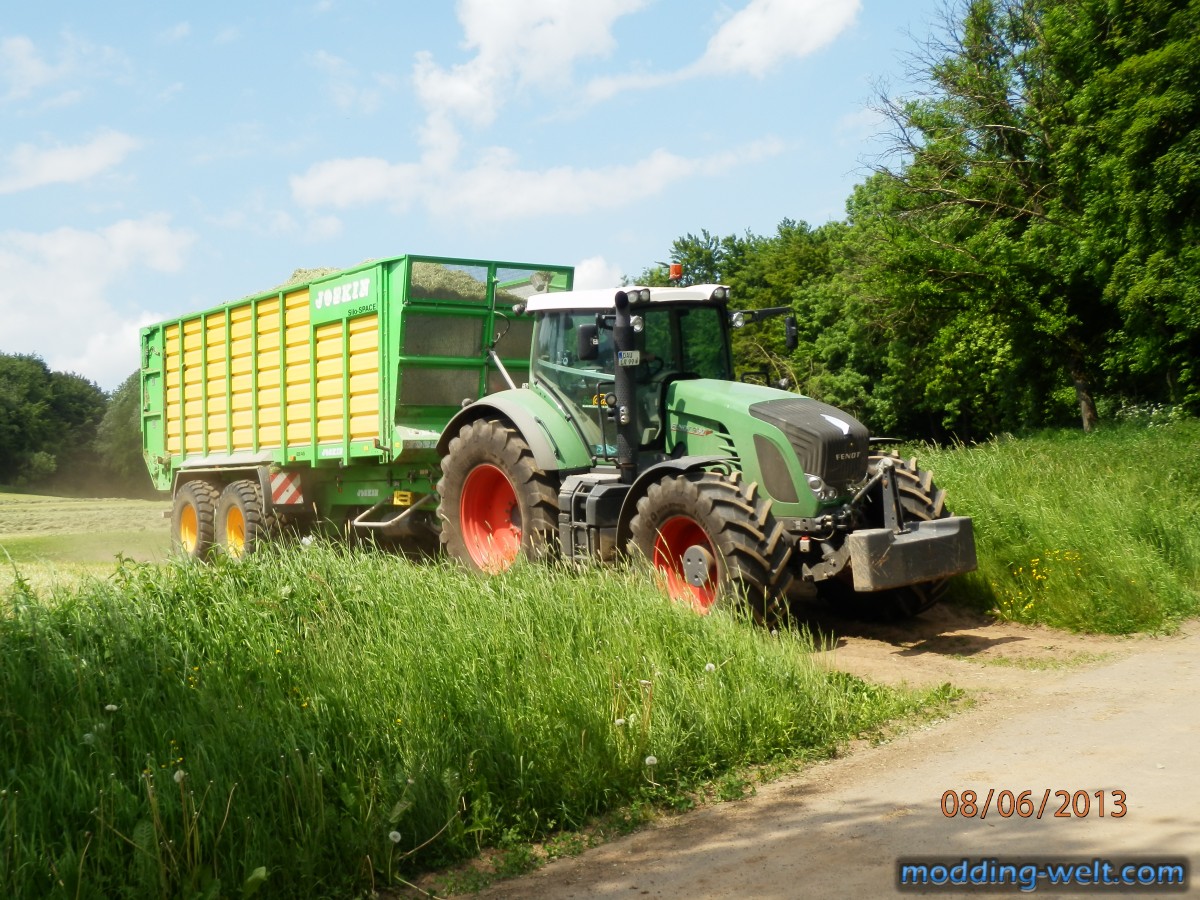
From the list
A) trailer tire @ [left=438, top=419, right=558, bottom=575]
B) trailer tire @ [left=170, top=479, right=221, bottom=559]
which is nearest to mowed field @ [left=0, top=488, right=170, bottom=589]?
trailer tire @ [left=170, top=479, right=221, bottom=559]

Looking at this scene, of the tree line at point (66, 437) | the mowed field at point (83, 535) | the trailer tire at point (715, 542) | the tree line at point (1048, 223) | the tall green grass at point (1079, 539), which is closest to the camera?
the trailer tire at point (715, 542)

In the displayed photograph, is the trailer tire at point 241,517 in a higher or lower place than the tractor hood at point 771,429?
lower

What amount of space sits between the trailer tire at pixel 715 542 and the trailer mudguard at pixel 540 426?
119cm

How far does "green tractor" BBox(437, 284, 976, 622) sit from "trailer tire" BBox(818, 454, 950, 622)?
0.02 m

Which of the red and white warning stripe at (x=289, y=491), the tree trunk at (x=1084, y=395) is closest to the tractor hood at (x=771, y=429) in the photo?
the red and white warning stripe at (x=289, y=491)

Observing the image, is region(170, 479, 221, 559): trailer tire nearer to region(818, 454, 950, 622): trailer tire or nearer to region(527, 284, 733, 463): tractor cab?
region(527, 284, 733, 463): tractor cab

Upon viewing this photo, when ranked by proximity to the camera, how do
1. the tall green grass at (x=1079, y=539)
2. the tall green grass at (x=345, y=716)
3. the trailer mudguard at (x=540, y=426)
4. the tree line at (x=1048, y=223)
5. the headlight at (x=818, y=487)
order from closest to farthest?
the tall green grass at (x=345, y=716) → the headlight at (x=818, y=487) → the tall green grass at (x=1079, y=539) → the trailer mudguard at (x=540, y=426) → the tree line at (x=1048, y=223)

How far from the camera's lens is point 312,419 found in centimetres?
1191

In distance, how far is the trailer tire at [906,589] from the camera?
8.75 meters

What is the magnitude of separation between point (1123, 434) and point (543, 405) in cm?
1291

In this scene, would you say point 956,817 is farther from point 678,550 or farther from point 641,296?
point 641,296

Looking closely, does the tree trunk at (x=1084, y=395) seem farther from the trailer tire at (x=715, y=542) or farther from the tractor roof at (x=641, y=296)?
the trailer tire at (x=715, y=542)

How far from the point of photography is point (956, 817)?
4.66 meters

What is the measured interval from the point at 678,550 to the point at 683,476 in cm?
55
